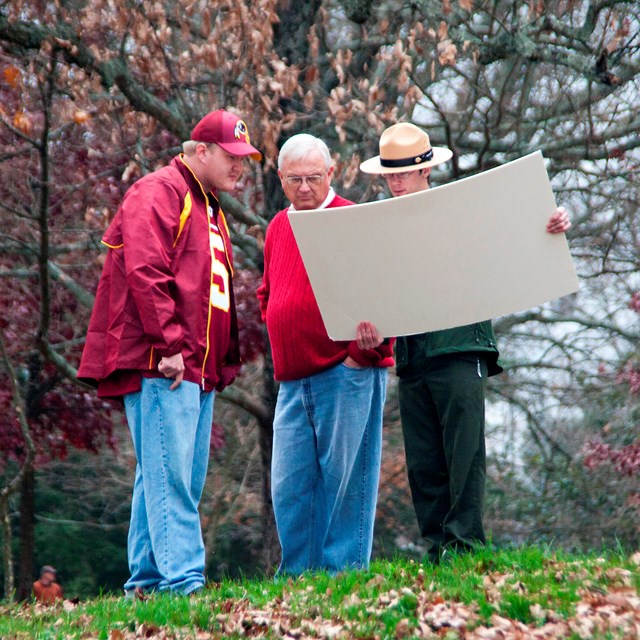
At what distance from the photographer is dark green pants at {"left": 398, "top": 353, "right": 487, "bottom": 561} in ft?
17.4

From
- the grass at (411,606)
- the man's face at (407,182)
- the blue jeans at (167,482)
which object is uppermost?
the man's face at (407,182)

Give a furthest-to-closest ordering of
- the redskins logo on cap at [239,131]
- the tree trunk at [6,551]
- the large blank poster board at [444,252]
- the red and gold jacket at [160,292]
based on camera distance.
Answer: the tree trunk at [6,551], the redskins logo on cap at [239,131], the red and gold jacket at [160,292], the large blank poster board at [444,252]

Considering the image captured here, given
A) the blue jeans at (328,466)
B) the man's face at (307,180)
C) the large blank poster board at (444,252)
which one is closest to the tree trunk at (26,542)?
the blue jeans at (328,466)

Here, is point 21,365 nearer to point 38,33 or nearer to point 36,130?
point 36,130

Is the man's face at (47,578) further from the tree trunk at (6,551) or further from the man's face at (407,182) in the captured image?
the man's face at (407,182)

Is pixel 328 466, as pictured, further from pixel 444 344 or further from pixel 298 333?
pixel 444 344

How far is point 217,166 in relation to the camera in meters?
5.68

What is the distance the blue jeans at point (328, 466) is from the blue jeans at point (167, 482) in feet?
1.61

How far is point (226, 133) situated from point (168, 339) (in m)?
1.13

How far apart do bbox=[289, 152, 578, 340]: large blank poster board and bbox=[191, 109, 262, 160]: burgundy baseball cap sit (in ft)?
2.52

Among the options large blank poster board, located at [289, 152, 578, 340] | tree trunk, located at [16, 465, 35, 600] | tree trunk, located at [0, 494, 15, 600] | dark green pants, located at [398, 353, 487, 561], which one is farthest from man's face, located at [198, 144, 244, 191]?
tree trunk, located at [16, 465, 35, 600]

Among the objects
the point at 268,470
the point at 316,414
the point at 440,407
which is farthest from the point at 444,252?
the point at 268,470

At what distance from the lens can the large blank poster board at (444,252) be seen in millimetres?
4977

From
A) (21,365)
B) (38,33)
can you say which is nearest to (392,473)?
(21,365)
